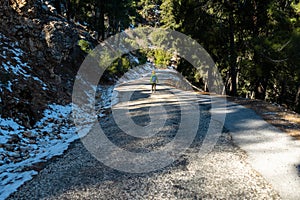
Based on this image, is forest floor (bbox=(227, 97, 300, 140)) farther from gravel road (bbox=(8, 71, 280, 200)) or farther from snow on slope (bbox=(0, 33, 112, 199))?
snow on slope (bbox=(0, 33, 112, 199))

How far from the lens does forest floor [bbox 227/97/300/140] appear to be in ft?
38.1

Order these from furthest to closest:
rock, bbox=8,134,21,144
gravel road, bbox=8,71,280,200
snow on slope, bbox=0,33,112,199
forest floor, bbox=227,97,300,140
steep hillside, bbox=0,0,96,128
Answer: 1. steep hillside, bbox=0,0,96,128
2. forest floor, bbox=227,97,300,140
3. rock, bbox=8,134,21,144
4. snow on slope, bbox=0,33,112,199
5. gravel road, bbox=8,71,280,200

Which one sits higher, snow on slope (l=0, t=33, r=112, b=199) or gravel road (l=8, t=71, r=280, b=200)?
snow on slope (l=0, t=33, r=112, b=199)

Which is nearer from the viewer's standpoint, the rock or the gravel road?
the gravel road

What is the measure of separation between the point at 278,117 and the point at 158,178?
9082mm

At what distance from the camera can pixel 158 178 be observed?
7.87 meters

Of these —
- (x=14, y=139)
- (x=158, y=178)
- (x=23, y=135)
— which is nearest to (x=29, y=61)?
(x=23, y=135)

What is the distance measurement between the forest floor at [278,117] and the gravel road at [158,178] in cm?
322

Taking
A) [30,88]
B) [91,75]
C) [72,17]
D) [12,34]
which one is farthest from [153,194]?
[72,17]

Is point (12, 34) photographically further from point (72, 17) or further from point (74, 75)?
point (72, 17)

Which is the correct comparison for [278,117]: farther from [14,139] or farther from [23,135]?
[14,139]

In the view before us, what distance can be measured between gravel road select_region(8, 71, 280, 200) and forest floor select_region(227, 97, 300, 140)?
10.6 ft

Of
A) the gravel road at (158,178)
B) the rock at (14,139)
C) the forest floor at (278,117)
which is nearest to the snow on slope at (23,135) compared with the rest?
the rock at (14,139)

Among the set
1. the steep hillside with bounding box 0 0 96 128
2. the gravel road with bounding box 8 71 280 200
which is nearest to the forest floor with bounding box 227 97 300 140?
the gravel road with bounding box 8 71 280 200
